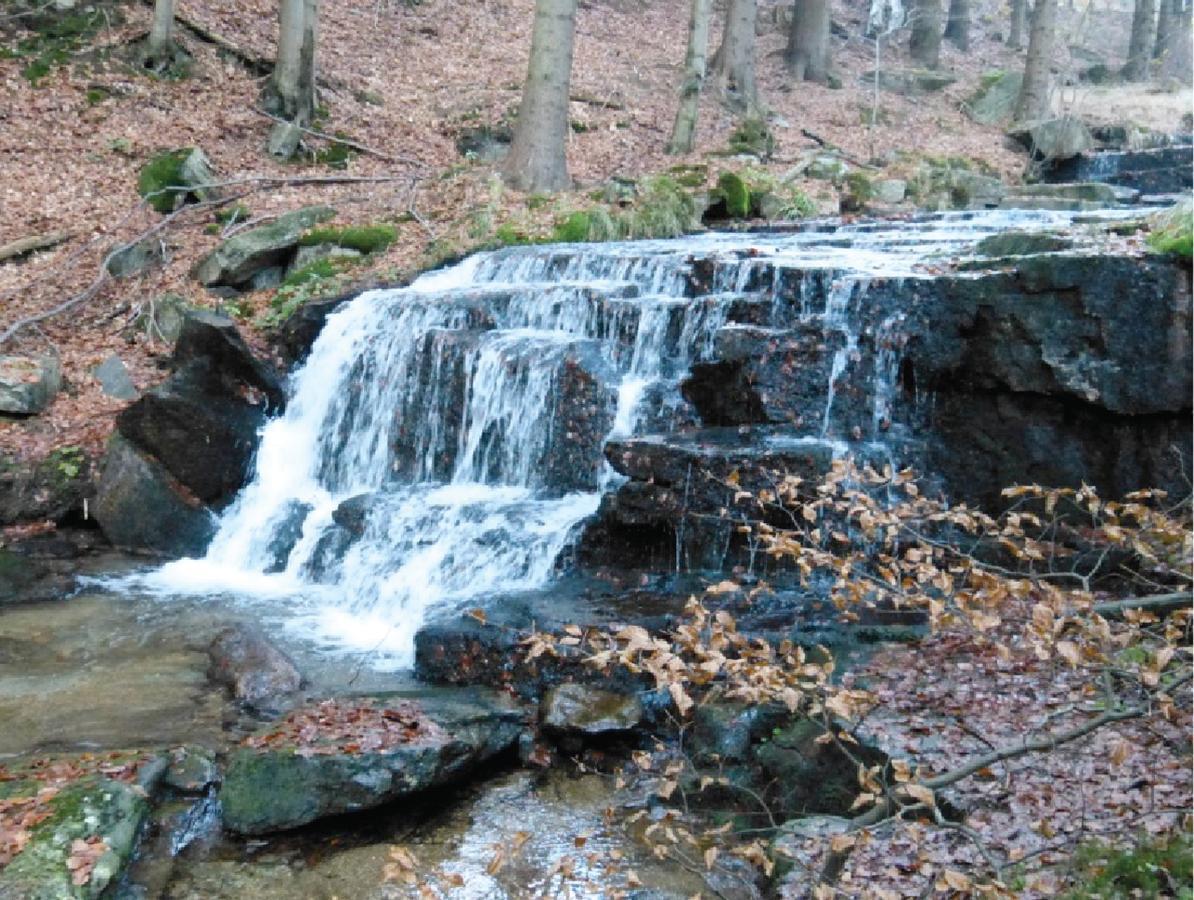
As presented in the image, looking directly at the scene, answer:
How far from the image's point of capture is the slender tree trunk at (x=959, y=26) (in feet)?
96.1

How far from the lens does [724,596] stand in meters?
7.65

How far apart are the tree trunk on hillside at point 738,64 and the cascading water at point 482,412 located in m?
9.64

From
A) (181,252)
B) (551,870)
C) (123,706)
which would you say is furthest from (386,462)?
(551,870)

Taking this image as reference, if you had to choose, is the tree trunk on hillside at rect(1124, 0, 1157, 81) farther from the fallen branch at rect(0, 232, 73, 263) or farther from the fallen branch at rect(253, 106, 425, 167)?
the fallen branch at rect(0, 232, 73, 263)

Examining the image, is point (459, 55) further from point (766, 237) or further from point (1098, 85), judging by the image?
point (1098, 85)

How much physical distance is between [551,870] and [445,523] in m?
4.39

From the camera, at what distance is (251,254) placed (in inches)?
523

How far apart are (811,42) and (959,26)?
25.9ft

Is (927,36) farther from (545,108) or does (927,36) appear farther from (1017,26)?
Result: (545,108)

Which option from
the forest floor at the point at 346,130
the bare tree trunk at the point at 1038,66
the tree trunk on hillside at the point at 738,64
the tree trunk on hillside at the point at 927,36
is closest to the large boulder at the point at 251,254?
the forest floor at the point at 346,130

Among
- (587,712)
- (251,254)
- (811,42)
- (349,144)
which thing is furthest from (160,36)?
(587,712)

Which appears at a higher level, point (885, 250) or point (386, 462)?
point (885, 250)

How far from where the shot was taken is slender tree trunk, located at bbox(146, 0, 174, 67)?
17445 mm

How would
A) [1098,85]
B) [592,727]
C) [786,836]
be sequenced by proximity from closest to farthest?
[786,836]
[592,727]
[1098,85]
